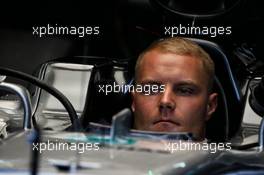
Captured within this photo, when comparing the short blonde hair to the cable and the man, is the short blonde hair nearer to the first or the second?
the man

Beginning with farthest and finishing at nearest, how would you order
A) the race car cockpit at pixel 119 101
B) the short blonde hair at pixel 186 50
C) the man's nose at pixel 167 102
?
the short blonde hair at pixel 186 50, the man's nose at pixel 167 102, the race car cockpit at pixel 119 101

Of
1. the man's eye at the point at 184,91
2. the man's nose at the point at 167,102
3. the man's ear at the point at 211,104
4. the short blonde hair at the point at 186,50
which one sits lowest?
the man's ear at the point at 211,104

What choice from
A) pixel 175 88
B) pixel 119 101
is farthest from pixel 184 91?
pixel 119 101

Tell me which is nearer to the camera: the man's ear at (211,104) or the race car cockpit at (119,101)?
the race car cockpit at (119,101)

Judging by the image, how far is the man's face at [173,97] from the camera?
2.99 feet

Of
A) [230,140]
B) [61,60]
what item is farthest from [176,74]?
[61,60]

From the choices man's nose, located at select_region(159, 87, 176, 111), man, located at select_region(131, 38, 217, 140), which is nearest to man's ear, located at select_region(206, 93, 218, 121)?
man, located at select_region(131, 38, 217, 140)

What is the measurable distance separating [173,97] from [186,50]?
121 millimetres

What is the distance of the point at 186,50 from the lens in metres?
1.02

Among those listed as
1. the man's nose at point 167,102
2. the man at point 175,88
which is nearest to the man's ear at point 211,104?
the man at point 175,88

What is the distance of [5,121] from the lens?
1027 millimetres

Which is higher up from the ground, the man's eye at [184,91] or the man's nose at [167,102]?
the man's eye at [184,91]

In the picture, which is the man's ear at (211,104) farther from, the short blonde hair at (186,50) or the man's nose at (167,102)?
the man's nose at (167,102)

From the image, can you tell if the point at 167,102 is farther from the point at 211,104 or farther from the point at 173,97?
the point at 211,104
